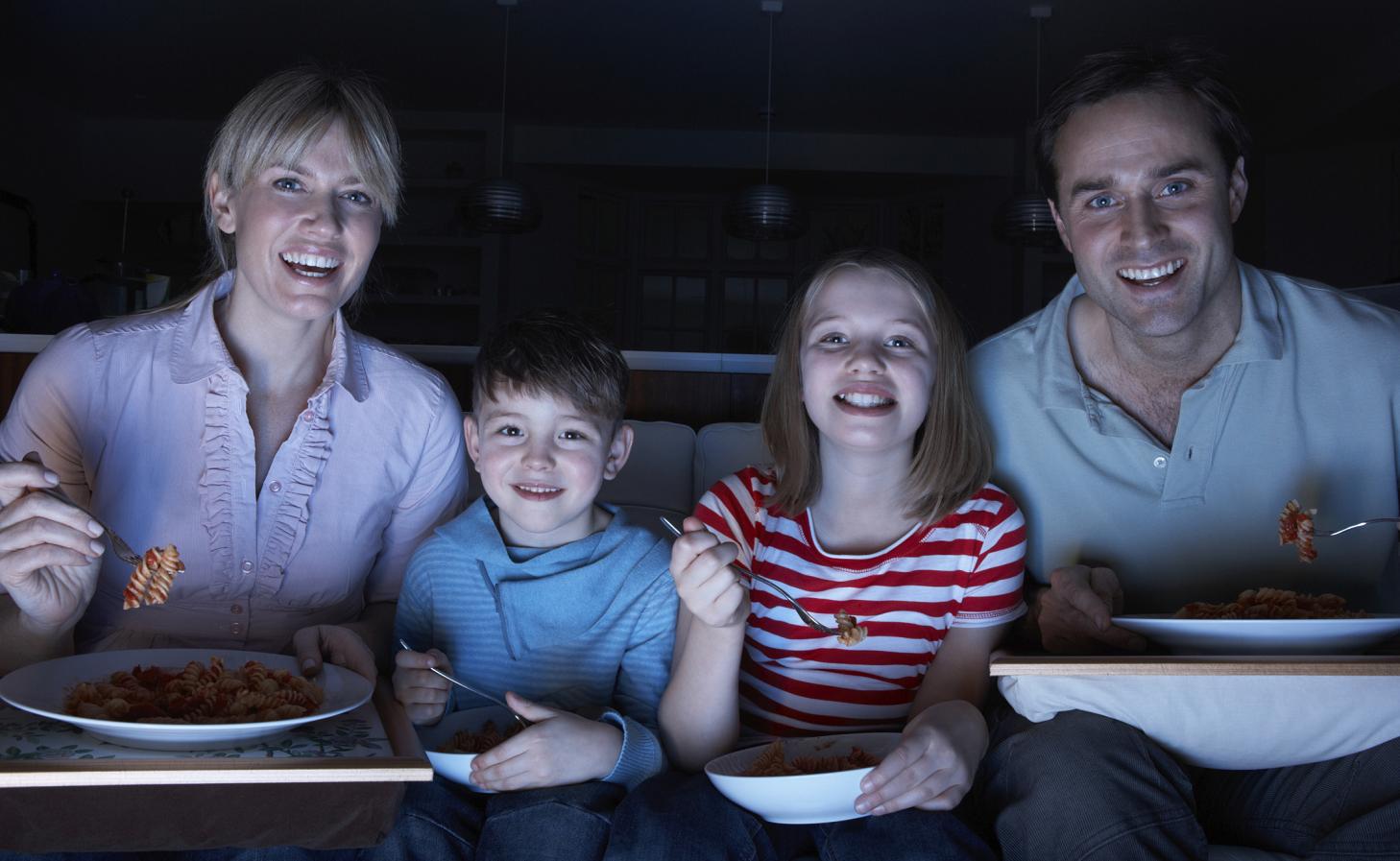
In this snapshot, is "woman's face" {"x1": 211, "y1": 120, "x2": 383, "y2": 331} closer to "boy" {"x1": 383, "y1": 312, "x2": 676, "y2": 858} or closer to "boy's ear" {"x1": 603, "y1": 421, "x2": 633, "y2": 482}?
"boy" {"x1": 383, "y1": 312, "x2": 676, "y2": 858}

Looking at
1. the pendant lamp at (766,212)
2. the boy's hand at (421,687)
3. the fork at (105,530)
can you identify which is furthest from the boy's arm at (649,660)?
the pendant lamp at (766,212)

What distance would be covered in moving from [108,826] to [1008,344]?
4.35 feet

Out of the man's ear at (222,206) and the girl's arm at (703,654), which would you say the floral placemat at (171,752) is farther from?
the man's ear at (222,206)

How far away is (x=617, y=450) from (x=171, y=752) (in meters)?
0.76

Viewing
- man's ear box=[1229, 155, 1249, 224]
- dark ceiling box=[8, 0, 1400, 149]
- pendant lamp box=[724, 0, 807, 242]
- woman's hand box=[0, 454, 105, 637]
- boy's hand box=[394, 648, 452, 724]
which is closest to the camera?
woman's hand box=[0, 454, 105, 637]

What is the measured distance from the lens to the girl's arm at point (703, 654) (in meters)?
1.23

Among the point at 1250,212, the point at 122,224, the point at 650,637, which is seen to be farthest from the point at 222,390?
the point at 1250,212

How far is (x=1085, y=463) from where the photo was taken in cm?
165

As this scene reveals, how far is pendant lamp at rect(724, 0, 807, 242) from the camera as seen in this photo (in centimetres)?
520

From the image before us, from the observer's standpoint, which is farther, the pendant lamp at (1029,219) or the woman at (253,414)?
the pendant lamp at (1029,219)

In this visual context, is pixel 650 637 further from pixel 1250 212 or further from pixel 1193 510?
pixel 1250 212

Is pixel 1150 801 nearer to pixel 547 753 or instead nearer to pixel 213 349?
pixel 547 753

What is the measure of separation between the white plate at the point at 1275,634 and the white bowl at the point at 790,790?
0.37m

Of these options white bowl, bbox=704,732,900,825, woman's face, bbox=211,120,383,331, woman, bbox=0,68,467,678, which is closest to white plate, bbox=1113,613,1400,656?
A: white bowl, bbox=704,732,900,825
